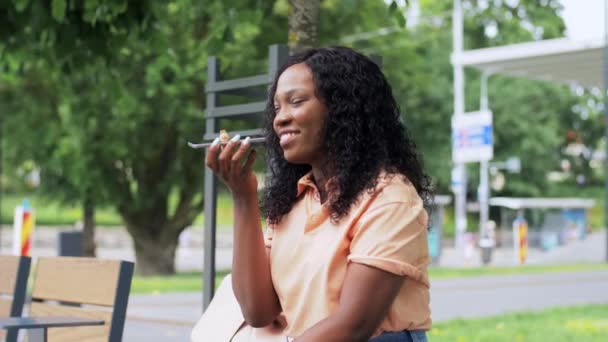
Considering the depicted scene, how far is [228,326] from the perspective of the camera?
2568 mm

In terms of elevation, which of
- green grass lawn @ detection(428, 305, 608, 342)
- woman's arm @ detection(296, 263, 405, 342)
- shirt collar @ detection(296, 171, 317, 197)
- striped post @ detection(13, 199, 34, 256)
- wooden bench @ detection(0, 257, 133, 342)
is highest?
shirt collar @ detection(296, 171, 317, 197)

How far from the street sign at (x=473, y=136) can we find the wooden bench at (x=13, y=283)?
24.5m

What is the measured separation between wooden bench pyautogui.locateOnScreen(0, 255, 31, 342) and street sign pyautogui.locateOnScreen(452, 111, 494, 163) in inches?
966

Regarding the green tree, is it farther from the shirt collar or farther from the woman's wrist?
the woman's wrist

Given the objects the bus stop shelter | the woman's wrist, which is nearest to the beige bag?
the woman's wrist

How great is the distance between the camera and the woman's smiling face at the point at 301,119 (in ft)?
7.70

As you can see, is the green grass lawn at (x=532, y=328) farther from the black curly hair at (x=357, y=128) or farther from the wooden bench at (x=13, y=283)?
the black curly hair at (x=357, y=128)

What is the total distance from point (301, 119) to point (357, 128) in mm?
124

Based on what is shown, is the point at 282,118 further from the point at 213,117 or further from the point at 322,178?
the point at 213,117

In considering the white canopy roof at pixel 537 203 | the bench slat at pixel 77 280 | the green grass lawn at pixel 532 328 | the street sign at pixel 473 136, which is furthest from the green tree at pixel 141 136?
the white canopy roof at pixel 537 203

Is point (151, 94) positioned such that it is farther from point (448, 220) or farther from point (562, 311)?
point (448, 220)

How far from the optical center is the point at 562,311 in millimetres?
11484

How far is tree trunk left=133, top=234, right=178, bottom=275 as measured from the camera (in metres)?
22.4

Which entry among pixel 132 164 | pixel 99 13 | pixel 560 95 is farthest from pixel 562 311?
pixel 560 95
